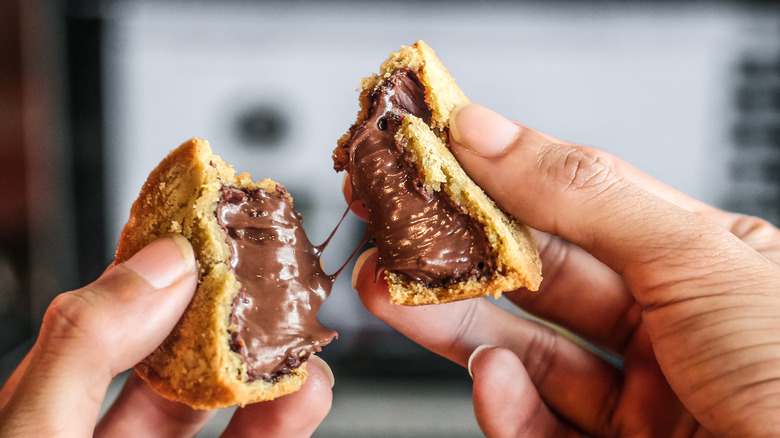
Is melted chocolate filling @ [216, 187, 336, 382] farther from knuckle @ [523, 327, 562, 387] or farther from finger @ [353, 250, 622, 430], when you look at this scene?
knuckle @ [523, 327, 562, 387]

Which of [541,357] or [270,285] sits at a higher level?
[270,285]

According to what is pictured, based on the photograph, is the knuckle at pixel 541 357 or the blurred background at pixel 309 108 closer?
the knuckle at pixel 541 357

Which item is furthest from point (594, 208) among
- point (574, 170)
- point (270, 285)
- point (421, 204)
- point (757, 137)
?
point (757, 137)

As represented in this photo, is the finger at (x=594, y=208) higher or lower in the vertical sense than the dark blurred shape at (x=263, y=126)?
higher

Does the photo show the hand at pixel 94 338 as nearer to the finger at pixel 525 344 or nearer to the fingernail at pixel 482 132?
the finger at pixel 525 344

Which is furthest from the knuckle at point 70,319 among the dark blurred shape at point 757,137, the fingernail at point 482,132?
the dark blurred shape at point 757,137

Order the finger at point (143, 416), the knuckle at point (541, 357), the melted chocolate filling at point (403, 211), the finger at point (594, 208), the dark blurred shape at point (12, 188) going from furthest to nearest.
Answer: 1. the dark blurred shape at point (12, 188)
2. the knuckle at point (541, 357)
3. the finger at point (143, 416)
4. the melted chocolate filling at point (403, 211)
5. the finger at point (594, 208)

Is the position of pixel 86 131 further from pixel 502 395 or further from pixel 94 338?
pixel 502 395

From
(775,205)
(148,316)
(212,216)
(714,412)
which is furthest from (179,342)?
(775,205)
